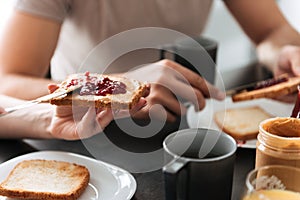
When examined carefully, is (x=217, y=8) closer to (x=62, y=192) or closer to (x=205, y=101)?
(x=205, y=101)

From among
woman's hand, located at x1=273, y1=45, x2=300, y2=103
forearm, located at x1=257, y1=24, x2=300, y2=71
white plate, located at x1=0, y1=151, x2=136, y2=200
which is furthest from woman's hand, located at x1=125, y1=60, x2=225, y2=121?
forearm, located at x1=257, y1=24, x2=300, y2=71

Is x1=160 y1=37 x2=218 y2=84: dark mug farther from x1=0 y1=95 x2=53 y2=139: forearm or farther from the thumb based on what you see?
x1=0 y1=95 x2=53 y2=139: forearm

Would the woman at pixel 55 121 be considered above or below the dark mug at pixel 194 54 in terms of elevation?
below

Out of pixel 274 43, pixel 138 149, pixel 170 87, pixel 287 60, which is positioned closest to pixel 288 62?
pixel 287 60

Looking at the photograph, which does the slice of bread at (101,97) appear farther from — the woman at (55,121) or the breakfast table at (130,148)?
the breakfast table at (130,148)

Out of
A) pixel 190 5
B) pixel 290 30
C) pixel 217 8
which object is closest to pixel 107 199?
pixel 190 5

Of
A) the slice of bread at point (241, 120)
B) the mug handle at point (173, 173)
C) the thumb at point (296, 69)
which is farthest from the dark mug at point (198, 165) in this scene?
the thumb at point (296, 69)
